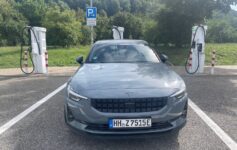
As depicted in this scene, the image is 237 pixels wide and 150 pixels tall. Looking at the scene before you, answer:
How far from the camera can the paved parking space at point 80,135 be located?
4461 mm

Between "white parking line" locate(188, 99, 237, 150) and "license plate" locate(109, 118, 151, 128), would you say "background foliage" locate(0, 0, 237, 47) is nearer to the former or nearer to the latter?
"white parking line" locate(188, 99, 237, 150)

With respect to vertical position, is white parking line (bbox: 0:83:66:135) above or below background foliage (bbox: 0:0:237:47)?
below

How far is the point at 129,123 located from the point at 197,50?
7.95 metres

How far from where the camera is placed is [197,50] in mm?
11250

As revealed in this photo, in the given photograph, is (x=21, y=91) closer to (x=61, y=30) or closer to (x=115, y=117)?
(x=115, y=117)

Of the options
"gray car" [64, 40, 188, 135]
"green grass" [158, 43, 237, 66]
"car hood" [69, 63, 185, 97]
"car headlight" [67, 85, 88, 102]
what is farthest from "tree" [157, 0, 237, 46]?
"car headlight" [67, 85, 88, 102]

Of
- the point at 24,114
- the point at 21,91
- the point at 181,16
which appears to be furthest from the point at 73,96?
the point at 181,16

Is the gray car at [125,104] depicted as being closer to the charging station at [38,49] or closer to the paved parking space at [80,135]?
Result: the paved parking space at [80,135]

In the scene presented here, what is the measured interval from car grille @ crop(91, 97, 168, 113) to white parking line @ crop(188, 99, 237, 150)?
133 cm

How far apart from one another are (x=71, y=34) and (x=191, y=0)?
2082cm

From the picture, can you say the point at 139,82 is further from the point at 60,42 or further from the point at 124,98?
the point at 60,42

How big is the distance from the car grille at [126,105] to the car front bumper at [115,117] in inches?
2.4

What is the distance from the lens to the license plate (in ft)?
13.1

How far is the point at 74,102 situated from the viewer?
14.0 ft
